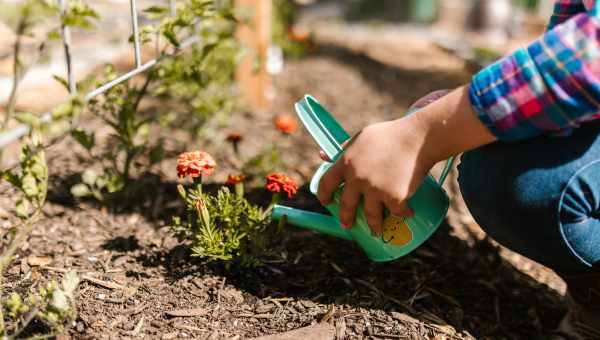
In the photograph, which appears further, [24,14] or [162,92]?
[162,92]

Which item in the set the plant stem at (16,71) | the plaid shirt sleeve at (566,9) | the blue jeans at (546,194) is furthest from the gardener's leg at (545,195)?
the plant stem at (16,71)

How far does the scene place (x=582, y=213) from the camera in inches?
46.0

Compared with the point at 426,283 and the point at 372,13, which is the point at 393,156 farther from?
the point at 372,13

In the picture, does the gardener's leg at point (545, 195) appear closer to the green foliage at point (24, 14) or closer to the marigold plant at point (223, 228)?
the marigold plant at point (223, 228)

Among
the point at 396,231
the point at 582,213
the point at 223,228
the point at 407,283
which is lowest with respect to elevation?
the point at 407,283

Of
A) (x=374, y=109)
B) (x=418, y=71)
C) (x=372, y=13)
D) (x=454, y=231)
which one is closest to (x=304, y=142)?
(x=374, y=109)

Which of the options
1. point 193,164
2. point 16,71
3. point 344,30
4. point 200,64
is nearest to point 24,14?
point 16,71

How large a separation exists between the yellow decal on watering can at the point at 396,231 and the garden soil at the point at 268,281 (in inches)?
8.5

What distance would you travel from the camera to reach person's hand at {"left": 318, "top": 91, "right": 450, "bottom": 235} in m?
1.10

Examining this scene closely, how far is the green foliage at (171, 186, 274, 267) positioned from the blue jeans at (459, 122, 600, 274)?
0.55 m

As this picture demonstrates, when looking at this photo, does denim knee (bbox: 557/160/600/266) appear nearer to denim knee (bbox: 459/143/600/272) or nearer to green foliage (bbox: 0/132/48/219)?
denim knee (bbox: 459/143/600/272)

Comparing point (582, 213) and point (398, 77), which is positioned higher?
point (582, 213)

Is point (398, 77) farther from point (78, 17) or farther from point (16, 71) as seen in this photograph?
point (16, 71)

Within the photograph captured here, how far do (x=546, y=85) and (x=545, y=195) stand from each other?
0.27 meters
